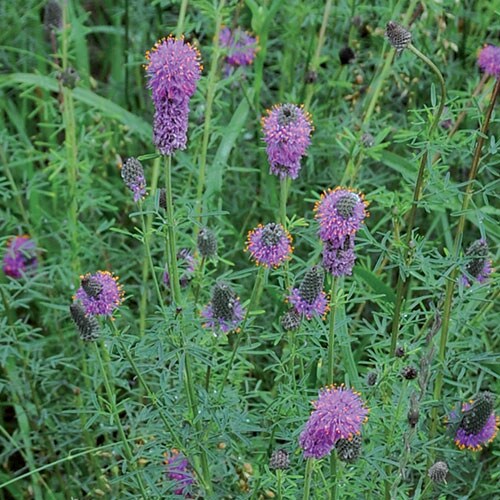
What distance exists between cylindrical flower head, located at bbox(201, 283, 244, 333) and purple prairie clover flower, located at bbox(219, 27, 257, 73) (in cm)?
121

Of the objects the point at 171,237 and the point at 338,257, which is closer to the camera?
the point at 338,257

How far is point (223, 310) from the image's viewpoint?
2.14m

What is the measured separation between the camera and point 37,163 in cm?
408

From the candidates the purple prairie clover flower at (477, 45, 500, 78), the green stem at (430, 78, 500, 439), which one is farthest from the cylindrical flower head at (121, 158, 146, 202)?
the purple prairie clover flower at (477, 45, 500, 78)

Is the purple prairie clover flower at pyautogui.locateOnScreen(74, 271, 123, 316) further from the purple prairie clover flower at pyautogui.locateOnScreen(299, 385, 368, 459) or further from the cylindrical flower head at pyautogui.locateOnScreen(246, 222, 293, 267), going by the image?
the purple prairie clover flower at pyautogui.locateOnScreen(299, 385, 368, 459)

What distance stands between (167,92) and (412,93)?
5.44 ft

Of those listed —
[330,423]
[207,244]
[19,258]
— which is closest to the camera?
[330,423]

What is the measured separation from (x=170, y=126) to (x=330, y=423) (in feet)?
2.14

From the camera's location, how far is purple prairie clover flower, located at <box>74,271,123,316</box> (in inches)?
80.2

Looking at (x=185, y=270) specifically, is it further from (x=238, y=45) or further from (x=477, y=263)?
(x=238, y=45)

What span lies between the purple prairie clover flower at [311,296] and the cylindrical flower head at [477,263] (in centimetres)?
33

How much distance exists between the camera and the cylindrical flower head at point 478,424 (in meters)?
2.20

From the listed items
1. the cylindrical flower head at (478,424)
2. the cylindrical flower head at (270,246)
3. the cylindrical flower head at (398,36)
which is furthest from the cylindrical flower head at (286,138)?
the cylindrical flower head at (478,424)

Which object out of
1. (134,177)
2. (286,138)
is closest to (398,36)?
(286,138)
